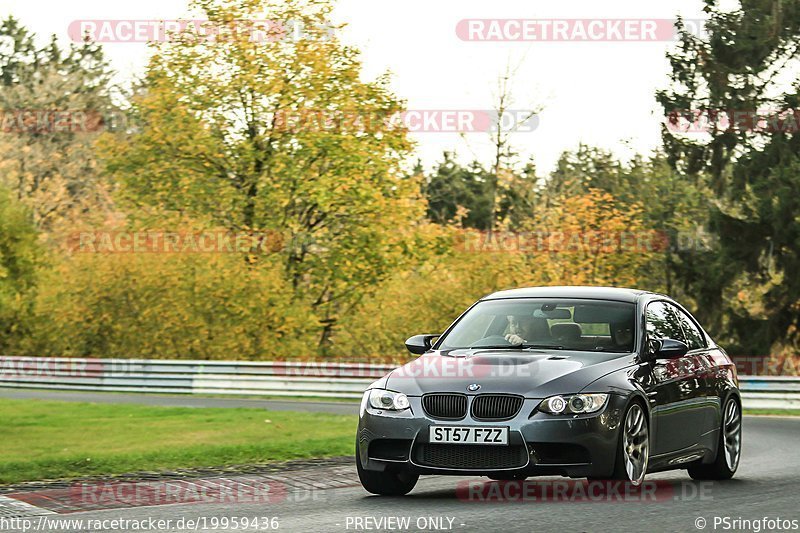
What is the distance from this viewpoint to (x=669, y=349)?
10672 mm

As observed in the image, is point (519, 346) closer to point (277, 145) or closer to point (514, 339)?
point (514, 339)

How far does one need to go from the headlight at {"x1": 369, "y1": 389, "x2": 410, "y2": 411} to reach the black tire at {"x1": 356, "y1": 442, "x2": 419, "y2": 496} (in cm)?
49

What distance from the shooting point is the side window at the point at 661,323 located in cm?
1120

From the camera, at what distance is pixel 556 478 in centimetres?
1195

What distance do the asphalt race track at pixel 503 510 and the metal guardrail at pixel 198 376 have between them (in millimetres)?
19235

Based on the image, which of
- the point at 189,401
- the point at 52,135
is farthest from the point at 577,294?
the point at 52,135

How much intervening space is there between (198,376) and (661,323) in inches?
884

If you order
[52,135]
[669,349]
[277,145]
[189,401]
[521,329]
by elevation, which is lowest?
[189,401]

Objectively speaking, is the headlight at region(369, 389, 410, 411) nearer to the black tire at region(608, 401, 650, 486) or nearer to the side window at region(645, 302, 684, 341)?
the black tire at region(608, 401, 650, 486)

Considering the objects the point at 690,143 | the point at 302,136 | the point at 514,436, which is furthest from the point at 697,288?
the point at 514,436

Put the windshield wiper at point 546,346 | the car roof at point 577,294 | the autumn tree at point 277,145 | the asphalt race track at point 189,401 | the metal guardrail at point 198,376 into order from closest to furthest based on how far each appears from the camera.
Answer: the windshield wiper at point 546,346
the car roof at point 577,294
the asphalt race track at point 189,401
the metal guardrail at point 198,376
the autumn tree at point 277,145

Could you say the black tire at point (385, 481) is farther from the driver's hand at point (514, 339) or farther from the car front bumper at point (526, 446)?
the driver's hand at point (514, 339)

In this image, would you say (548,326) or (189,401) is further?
(189,401)

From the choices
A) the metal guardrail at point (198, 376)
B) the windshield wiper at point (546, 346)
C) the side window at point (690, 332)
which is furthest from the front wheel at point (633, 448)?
the metal guardrail at point (198, 376)
